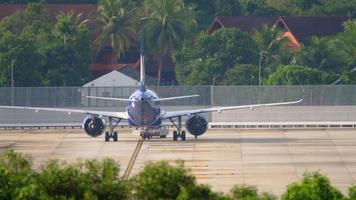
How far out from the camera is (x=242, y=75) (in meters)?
133

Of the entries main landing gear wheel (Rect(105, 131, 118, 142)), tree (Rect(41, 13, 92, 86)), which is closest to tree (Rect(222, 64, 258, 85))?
tree (Rect(41, 13, 92, 86))

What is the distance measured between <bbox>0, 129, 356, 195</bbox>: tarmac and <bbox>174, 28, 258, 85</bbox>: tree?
38772mm

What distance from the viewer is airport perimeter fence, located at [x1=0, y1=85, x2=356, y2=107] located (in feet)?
335

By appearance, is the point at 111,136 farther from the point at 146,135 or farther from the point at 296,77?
the point at 296,77

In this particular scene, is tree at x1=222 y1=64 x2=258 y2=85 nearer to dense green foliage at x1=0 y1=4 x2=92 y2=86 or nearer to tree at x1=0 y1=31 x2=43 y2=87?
dense green foliage at x1=0 y1=4 x2=92 y2=86

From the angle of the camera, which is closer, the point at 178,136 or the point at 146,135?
the point at 146,135

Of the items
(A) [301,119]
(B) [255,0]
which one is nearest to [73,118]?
(A) [301,119]

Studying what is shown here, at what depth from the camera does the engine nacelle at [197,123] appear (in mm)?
88000

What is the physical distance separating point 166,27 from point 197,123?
57.1 metres

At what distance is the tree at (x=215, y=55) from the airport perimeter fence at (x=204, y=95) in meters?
31.5

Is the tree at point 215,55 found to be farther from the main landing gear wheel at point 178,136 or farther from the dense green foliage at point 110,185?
the dense green foliage at point 110,185

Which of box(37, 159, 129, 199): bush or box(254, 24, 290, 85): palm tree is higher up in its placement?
box(254, 24, 290, 85): palm tree

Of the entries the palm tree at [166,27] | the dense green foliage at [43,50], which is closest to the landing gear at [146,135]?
the dense green foliage at [43,50]

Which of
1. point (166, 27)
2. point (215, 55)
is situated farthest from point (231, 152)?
point (166, 27)
